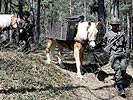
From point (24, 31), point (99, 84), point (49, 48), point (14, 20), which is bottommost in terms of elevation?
point (99, 84)

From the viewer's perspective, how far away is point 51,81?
29.0 ft

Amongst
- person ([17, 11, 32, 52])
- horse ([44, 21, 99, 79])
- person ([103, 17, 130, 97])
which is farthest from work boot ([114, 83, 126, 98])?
person ([17, 11, 32, 52])

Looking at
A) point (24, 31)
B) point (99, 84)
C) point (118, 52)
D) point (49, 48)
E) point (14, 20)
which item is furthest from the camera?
point (24, 31)

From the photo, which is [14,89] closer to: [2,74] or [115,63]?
[2,74]

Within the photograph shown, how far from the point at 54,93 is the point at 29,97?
0.78 meters

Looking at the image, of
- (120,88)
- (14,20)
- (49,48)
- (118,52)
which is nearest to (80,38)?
(118,52)

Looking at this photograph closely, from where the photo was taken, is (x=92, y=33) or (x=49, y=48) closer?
(x=92, y=33)

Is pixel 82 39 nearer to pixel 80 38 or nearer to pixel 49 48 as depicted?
pixel 80 38

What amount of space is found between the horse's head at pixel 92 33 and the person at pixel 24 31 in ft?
8.80

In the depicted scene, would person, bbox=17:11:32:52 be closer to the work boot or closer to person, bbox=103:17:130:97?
person, bbox=103:17:130:97

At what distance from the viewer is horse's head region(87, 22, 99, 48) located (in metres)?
9.34

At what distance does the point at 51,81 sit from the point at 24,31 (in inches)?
124

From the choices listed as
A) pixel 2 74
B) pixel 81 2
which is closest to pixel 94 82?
pixel 2 74

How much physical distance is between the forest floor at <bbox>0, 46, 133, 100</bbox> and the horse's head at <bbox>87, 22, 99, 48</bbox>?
1.17m
